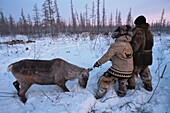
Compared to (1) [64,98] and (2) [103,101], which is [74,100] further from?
(2) [103,101]

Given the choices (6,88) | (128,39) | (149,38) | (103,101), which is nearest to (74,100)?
(103,101)

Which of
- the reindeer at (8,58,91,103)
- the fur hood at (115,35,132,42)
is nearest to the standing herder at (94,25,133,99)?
the fur hood at (115,35,132,42)

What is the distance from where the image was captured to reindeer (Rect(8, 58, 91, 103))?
3340mm

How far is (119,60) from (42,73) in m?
1.85

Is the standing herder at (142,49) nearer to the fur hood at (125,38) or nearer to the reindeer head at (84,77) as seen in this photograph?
the fur hood at (125,38)

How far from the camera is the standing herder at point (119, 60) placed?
3293 mm

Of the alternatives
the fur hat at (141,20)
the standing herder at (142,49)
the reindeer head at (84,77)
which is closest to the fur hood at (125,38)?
the standing herder at (142,49)

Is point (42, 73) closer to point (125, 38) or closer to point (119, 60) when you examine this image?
point (119, 60)

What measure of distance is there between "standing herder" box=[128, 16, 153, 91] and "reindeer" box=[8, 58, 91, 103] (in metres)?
1.31

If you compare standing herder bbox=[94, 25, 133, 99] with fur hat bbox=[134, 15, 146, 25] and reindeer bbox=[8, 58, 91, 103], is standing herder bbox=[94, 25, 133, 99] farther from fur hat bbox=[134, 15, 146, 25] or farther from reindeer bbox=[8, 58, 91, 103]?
reindeer bbox=[8, 58, 91, 103]

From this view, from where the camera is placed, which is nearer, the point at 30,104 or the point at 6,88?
the point at 30,104

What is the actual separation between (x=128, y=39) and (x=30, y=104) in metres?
2.66

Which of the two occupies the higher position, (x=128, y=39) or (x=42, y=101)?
(x=128, y=39)

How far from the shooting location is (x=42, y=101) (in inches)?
129
